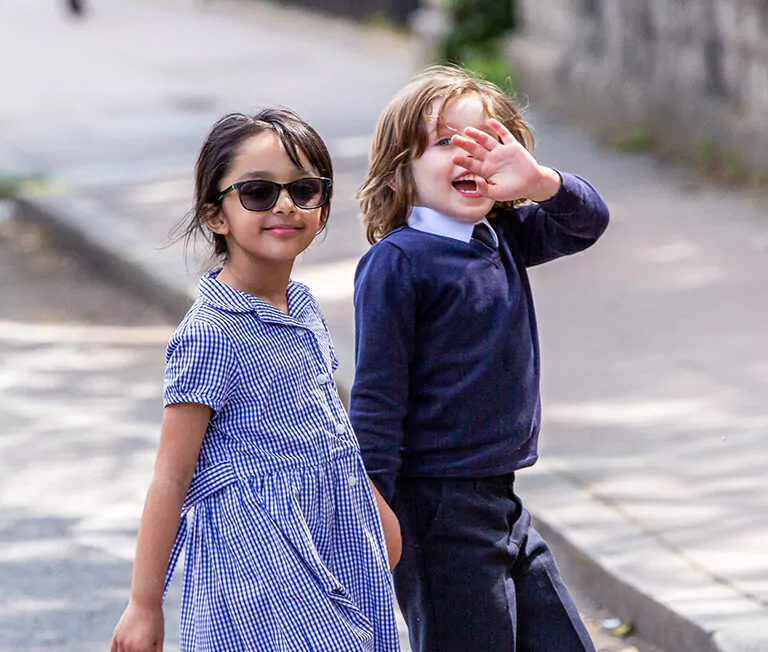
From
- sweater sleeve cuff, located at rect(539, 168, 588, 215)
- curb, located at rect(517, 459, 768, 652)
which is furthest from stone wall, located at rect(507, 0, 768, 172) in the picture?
sweater sleeve cuff, located at rect(539, 168, 588, 215)

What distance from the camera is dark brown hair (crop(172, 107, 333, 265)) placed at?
2545mm

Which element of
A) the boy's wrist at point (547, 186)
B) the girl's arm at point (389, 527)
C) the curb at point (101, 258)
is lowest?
the curb at point (101, 258)

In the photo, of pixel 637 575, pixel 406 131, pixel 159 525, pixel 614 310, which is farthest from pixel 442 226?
pixel 614 310

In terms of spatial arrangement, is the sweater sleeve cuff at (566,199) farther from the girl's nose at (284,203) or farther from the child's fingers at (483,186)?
the girl's nose at (284,203)

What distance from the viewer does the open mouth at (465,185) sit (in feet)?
9.19

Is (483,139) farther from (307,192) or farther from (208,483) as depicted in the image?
(208,483)

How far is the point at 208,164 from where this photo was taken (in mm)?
2578

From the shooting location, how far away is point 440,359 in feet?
9.09

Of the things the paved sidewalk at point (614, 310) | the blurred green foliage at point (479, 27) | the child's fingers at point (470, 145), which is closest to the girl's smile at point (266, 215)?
the child's fingers at point (470, 145)

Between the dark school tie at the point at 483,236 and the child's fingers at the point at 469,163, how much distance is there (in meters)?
0.18

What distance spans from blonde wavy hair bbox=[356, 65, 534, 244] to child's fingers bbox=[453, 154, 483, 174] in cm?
10

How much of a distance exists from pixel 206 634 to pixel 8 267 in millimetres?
6708

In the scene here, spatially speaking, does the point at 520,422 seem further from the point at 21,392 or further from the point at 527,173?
the point at 21,392

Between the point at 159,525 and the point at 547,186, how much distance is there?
1024 mm
